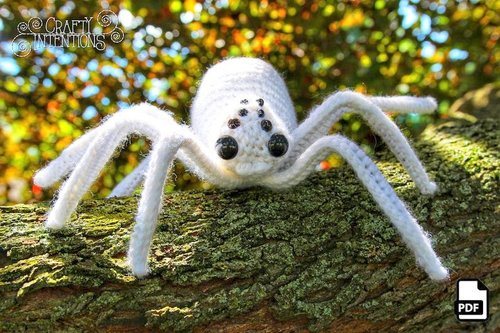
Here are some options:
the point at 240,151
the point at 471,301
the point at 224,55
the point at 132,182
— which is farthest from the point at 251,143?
the point at 224,55

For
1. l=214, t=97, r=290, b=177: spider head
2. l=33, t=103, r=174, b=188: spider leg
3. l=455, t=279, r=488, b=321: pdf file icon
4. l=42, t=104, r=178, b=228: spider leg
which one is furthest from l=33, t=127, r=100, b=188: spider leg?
l=455, t=279, r=488, b=321: pdf file icon

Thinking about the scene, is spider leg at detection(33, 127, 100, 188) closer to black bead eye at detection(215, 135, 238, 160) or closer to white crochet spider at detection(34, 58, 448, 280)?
white crochet spider at detection(34, 58, 448, 280)

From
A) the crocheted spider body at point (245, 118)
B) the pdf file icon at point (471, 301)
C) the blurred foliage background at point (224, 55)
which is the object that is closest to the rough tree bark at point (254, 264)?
the pdf file icon at point (471, 301)

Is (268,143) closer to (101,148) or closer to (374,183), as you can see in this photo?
(374,183)

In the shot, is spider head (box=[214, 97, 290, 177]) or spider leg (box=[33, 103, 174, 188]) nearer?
spider head (box=[214, 97, 290, 177])

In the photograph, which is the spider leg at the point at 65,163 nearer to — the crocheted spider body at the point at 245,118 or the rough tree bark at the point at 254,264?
the rough tree bark at the point at 254,264

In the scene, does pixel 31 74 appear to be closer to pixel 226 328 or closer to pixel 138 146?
pixel 138 146

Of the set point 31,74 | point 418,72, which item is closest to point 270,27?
point 418,72
